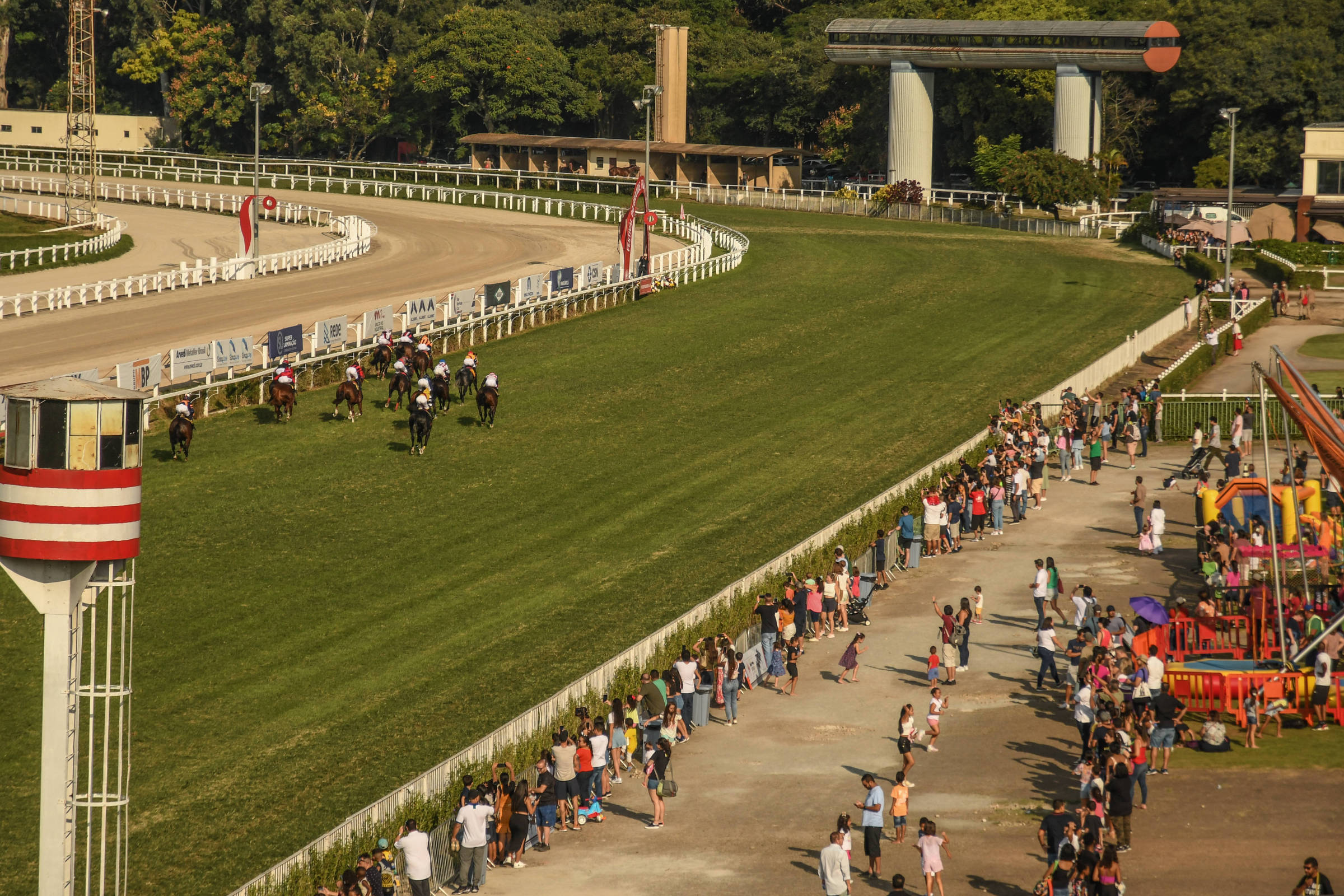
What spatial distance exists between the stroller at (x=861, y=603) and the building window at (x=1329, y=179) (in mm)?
51033

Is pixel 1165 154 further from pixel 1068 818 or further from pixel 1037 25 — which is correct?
pixel 1068 818

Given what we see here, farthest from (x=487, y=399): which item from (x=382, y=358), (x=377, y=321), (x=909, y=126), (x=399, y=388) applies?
(x=909, y=126)

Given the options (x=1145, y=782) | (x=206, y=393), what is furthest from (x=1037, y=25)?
(x=1145, y=782)

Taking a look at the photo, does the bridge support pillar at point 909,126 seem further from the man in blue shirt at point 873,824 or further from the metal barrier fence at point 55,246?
the man in blue shirt at point 873,824

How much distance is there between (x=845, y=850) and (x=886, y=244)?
52794 mm

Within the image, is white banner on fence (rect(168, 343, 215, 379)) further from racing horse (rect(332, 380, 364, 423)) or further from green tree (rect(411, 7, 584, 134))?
green tree (rect(411, 7, 584, 134))

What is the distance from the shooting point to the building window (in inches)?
2739

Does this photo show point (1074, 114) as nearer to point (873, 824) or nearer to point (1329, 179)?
point (1329, 179)

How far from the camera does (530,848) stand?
18625 mm

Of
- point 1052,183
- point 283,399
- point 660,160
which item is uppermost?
point 660,160

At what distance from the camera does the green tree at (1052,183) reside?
75.5 meters

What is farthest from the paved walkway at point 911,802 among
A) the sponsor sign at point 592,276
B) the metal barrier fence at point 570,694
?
the sponsor sign at point 592,276

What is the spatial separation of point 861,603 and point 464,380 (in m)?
14.2

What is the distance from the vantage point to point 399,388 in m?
37.0
